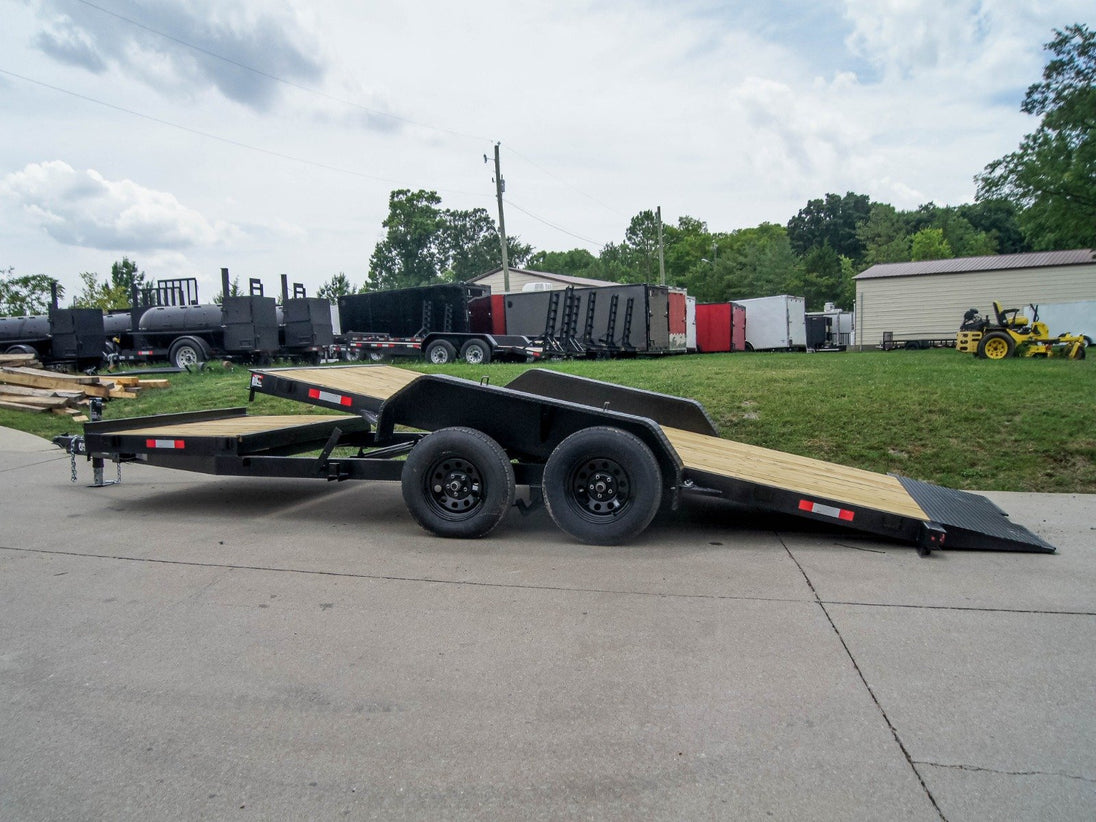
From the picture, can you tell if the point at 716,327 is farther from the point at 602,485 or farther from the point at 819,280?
the point at 819,280

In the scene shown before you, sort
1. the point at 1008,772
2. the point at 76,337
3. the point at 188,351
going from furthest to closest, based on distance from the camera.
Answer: the point at 188,351 → the point at 76,337 → the point at 1008,772

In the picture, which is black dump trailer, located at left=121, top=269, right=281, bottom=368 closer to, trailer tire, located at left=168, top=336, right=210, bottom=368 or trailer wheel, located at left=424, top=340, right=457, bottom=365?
trailer tire, located at left=168, top=336, right=210, bottom=368

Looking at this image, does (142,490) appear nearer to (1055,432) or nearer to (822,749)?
(822,749)

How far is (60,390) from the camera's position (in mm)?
15805

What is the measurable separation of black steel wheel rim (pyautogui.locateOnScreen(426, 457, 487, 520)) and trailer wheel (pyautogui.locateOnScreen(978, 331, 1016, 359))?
2160 cm

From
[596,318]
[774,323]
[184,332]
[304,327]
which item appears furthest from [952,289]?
[184,332]

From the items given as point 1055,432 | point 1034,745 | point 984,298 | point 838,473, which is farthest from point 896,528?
point 984,298

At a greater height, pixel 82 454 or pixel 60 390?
pixel 60 390

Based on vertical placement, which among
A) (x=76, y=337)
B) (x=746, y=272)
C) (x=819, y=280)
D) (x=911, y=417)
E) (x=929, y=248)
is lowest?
(x=911, y=417)

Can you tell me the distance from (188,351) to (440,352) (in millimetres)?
7064

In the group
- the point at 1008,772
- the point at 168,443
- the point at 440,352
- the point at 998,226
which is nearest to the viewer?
the point at 1008,772

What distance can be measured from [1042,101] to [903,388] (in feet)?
56.9

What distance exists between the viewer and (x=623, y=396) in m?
7.90

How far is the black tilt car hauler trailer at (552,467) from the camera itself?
5852mm
